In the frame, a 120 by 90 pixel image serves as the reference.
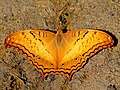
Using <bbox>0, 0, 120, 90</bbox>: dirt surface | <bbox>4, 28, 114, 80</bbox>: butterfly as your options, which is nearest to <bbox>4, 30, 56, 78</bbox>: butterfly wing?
<bbox>4, 28, 114, 80</bbox>: butterfly

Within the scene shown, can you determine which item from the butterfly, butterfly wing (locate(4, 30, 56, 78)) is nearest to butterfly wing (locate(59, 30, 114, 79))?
the butterfly

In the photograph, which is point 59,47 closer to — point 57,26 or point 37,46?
point 37,46

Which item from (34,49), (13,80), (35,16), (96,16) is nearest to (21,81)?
(13,80)

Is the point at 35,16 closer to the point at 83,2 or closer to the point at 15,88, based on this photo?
the point at 83,2

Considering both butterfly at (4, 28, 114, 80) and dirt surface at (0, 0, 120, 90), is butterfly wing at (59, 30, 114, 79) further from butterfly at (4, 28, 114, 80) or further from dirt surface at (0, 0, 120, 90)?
dirt surface at (0, 0, 120, 90)

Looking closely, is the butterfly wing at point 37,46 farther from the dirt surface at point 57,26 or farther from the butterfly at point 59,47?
the dirt surface at point 57,26

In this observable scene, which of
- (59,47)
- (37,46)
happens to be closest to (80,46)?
(59,47)

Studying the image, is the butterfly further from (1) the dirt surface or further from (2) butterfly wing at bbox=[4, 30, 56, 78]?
(1) the dirt surface

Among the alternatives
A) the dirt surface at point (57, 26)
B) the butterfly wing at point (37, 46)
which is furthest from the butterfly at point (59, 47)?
the dirt surface at point (57, 26)
